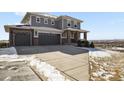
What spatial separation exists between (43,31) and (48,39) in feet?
5.24

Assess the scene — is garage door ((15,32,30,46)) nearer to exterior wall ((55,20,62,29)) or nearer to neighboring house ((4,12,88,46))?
neighboring house ((4,12,88,46))

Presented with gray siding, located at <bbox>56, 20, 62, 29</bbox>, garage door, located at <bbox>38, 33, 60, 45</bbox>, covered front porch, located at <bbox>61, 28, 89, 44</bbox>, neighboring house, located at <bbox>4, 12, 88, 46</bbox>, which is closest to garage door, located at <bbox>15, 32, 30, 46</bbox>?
neighboring house, located at <bbox>4, 12, 88, 46</bbox>

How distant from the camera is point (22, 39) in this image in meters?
17.9

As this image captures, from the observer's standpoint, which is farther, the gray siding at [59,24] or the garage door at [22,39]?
the gray siding at [59,24]

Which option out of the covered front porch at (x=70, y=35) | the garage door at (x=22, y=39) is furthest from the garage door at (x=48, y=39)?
the garage door at (x=22, y=39)

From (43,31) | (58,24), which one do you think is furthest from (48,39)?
(58,24)

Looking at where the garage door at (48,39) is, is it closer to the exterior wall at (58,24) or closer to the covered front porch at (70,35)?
the covered front porch at (70,35)

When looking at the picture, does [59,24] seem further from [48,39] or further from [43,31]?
[43,31]

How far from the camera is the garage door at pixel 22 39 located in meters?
17.5

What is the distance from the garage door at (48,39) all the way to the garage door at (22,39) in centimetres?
186

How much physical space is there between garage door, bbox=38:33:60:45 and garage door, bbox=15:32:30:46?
6.09ft

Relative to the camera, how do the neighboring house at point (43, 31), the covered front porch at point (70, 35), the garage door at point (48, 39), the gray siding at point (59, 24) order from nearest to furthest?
the neighboring house at point (43, 31) → the garage door at point (48, 39) → the covered front porch at point (70, 35) → the gray siding at point (59, 24)
